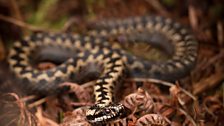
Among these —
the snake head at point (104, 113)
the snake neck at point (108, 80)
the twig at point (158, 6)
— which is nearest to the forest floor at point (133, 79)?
the twig at point (158, 6)

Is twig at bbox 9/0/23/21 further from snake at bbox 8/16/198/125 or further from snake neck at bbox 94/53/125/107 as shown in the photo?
snake neck at bbox 94/53/125/107

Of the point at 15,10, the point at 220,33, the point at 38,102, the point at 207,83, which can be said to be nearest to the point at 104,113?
the point at 38,102

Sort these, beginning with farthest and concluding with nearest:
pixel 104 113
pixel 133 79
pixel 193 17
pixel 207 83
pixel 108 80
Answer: pixel 193 17, pixel 207 83, pixel 133 79, pixel 108 80, pixel 104 113

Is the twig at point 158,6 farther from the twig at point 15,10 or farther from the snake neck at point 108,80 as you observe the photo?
the twig at point 15,10

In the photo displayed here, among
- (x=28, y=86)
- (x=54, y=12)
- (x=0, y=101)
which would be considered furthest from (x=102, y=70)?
(x=54, y=12)

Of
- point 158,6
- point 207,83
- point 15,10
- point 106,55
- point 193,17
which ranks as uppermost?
point 15,10

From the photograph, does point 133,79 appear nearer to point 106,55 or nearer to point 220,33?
point 106,55

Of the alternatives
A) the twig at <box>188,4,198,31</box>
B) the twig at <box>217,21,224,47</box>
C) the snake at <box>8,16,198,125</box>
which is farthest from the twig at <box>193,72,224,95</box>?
the twig at <box>188,4,198,31</box>

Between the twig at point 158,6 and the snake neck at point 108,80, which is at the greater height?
the twig at point 158,6
